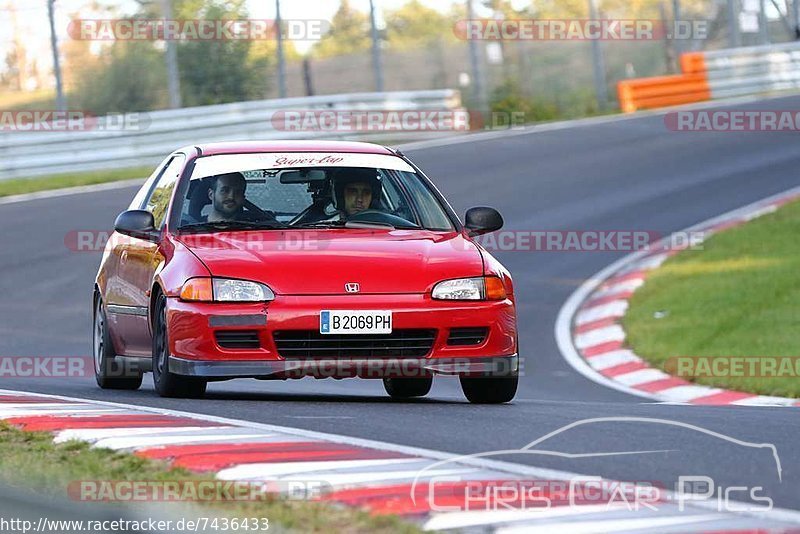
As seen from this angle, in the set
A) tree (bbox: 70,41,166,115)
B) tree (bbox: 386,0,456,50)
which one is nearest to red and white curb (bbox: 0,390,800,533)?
tree (bbox: 70,41,166,115)

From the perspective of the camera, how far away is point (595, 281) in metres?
15.9

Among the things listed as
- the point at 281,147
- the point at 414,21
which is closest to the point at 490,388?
the point at 281,147

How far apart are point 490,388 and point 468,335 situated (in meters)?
0.55

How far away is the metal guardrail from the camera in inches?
881

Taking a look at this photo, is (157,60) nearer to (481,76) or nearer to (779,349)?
(481,76)

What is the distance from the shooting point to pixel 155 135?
23.5m

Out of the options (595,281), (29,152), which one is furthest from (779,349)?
(29,152)

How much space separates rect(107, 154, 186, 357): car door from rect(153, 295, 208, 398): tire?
0.25 m

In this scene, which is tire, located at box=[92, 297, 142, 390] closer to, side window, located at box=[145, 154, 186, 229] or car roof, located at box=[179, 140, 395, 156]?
side window, located at box=[145, 154, 186, 229]

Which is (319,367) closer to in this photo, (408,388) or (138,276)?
(138,276)

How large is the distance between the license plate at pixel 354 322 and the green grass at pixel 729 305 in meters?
4.17

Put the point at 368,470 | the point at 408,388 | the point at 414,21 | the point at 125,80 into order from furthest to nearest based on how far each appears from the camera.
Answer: the point at 414,21 → the point at 125,80 → the point at 408,388 → the point at 368,470

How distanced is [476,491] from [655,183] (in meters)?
16.3

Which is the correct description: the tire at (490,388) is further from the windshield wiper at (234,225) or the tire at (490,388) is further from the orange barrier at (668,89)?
the orange barrier at (668,89)
